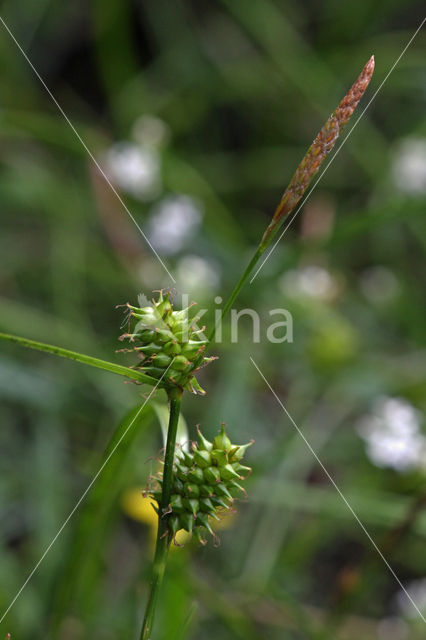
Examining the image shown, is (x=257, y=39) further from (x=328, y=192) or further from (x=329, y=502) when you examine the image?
(x=329, y=502)

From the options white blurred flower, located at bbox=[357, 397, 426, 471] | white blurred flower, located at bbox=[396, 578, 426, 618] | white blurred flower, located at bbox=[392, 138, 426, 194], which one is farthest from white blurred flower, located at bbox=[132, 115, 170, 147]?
white blurred flower, located at bbox=[396, 578, 426, 618]

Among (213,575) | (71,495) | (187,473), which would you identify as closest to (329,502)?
(213,575)

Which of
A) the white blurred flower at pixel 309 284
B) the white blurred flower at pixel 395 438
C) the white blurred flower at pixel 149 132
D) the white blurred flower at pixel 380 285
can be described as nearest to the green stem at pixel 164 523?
the white blurred flower at pixel 395 438

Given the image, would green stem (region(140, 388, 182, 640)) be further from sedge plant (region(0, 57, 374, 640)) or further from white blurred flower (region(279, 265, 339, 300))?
white blurred flower (region(279, 265, 339, 300))

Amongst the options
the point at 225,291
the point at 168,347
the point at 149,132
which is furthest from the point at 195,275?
the point at 168,347

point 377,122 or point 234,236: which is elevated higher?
point 377,122

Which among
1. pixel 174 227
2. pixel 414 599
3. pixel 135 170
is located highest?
pixel 135 170

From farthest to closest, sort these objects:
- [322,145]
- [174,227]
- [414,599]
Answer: [174,227] < [414,599] < [322,145]

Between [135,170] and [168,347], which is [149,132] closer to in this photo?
[135,170]
